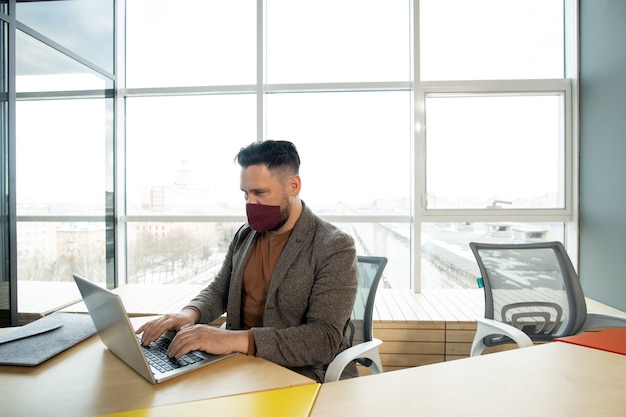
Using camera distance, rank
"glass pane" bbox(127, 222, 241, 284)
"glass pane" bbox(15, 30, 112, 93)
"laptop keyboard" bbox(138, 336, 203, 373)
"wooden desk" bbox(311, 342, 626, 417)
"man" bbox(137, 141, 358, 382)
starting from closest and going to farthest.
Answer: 1. "wooden desk" bbox(311, 342, 626, 417)
2. "laptop keyboard" bbox(138, 336, 203, 373)
3. "man" bbox(137, 141, 358, 382)
4. "glass pane" bbox(15, 30, 112, 93)
5. "glass pane" bbox(127, 222, 241, 284)

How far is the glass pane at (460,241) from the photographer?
2922 millimetres

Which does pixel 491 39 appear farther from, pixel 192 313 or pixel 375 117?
pixel 192 313

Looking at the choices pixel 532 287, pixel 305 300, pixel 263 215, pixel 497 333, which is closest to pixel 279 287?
pixel 305 300

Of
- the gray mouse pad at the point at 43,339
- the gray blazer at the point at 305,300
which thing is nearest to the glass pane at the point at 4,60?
the gray mouse pad at the point at 43,339

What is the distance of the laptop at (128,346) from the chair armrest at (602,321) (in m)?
1.52

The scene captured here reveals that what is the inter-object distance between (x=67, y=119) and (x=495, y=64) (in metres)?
3.40

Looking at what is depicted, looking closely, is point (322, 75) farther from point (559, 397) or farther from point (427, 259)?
point (559, 397)

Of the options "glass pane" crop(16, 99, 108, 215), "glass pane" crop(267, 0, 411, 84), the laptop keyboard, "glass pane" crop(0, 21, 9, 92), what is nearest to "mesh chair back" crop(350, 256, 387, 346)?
the laptop keyboard

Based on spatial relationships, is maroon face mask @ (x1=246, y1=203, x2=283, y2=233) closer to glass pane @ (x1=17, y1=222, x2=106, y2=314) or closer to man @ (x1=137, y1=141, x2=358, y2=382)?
man @ (x1=137, y1=141, x2=358, y2=382)

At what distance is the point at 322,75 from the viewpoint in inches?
117

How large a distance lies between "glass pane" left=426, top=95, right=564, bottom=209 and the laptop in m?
2.41

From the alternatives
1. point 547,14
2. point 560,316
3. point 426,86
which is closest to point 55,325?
point 560,316

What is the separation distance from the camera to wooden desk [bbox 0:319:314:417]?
0.77 metres

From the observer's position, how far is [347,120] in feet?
9.87
